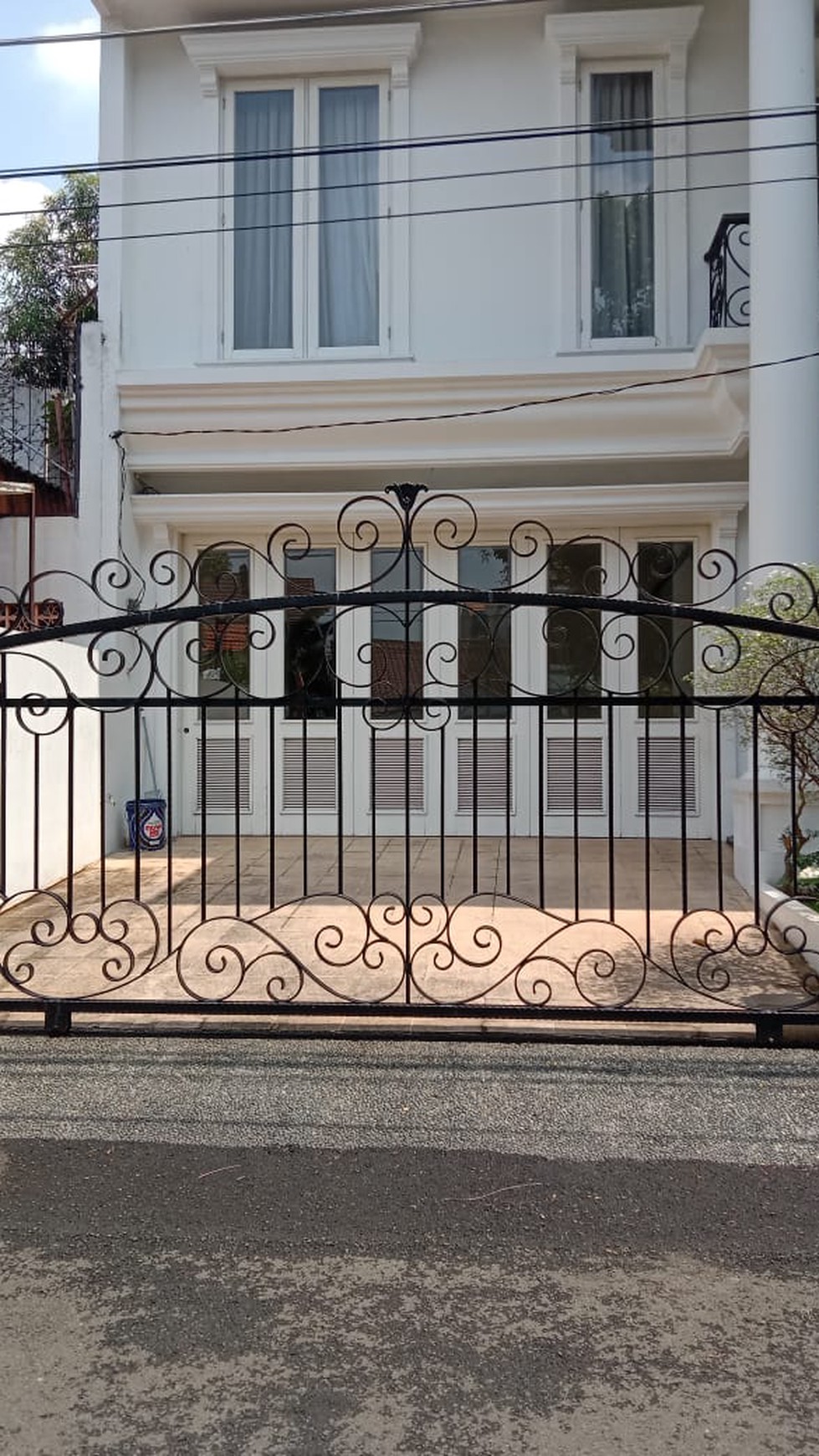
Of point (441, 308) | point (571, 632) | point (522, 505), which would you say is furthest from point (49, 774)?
point (441, 308)

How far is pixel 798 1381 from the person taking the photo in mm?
2391

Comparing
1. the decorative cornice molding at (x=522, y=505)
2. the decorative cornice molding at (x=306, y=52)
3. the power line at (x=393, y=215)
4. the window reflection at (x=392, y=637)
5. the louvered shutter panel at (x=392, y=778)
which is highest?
the decorative cornice molding at (x=306, y=52)

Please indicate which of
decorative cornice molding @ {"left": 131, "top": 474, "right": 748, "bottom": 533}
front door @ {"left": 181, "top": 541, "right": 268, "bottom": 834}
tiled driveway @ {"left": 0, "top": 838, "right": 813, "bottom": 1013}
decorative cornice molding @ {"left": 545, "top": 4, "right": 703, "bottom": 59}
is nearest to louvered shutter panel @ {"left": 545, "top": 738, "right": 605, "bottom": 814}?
tiled driveway @ {"left": 0, "top": 838, "right": 813, "bottom": 1013}

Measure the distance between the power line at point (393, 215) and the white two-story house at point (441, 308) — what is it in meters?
0.02

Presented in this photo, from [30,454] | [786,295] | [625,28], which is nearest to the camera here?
[786,295]

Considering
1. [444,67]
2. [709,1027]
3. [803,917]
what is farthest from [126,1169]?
[444,67]

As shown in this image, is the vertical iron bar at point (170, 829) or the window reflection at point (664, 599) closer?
the vertical iron bar at point (170, 829)

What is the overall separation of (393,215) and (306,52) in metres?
1.53

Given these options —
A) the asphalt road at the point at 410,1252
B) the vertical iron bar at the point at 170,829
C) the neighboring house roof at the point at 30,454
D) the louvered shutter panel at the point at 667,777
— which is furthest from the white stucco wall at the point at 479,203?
the asphalt road at the point at 410,1252

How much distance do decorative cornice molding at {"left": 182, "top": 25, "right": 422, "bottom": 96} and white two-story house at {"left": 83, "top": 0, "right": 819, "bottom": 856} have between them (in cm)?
2

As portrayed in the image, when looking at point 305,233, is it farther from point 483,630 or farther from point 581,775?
point 581,775

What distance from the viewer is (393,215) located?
933 cm

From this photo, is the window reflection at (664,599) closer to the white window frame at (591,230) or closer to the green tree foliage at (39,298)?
the white window frame at (591,230)

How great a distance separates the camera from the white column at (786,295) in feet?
23.7
